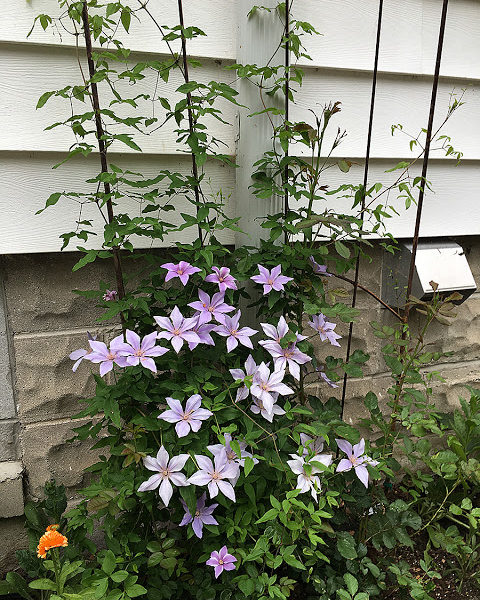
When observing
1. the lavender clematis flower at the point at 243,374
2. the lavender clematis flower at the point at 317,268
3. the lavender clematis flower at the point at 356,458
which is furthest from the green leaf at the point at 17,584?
the lavender clematis flower at the point at 317,268

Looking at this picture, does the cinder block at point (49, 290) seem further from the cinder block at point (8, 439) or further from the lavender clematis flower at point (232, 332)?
the lavender clematis flower at point (232, 332)

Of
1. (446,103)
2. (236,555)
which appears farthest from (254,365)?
(446,103)

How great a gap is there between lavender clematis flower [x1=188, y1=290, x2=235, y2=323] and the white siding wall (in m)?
0.42

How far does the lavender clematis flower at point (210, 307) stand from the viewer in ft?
3.81

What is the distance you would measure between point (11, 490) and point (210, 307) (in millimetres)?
832

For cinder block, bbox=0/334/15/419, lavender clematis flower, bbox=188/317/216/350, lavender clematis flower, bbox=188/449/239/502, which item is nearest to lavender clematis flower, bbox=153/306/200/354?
lavender clematis flower, bbox=188/317/216/350

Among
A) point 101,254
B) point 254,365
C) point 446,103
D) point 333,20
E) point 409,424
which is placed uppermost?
point 333,20

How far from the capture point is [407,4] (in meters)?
1.58

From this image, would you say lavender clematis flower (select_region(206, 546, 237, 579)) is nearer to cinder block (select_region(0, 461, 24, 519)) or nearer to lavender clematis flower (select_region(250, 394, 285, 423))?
lavender clematis flower (select_region(250, 394, 285, 423))

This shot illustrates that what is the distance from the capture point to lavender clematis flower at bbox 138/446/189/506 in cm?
109

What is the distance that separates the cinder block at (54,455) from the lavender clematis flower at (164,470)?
0.52 m

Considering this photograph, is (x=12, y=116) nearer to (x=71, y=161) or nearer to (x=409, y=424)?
(x=71, y=161)

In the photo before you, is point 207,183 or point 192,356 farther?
point 207,183

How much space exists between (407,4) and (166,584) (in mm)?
1729
